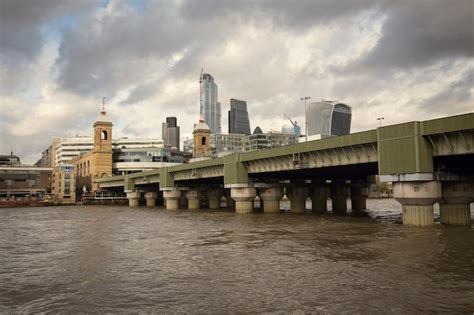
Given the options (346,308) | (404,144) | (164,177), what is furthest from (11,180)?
(346,308)

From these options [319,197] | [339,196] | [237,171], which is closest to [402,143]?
[237,171]

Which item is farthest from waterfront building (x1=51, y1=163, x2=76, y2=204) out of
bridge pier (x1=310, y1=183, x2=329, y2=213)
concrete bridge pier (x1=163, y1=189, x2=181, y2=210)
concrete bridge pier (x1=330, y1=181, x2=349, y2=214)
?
concrete bridge pier (x1=330, y1=181, x2=349, y2=214)

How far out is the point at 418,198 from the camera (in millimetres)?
36656

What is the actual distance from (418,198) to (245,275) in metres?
23.6

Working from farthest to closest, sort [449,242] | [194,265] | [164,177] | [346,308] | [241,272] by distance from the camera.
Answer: [164,177] < [449,242] < [194,265] < [241,272] < [346,308]

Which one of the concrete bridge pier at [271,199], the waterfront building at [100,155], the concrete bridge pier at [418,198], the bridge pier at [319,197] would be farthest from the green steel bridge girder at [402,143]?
the waterfront building at [100,155]

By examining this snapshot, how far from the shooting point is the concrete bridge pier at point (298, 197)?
236ft

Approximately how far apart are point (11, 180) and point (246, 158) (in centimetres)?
13059

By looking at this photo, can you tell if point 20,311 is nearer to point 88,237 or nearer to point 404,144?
point 88,237

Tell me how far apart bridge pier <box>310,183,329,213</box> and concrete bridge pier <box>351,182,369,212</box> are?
20.8 feet

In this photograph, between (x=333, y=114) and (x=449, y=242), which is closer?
(x=449, y=242)

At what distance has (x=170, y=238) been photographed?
35.4 m

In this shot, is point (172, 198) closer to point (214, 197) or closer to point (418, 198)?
point (214, 197)

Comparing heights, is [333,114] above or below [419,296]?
above
